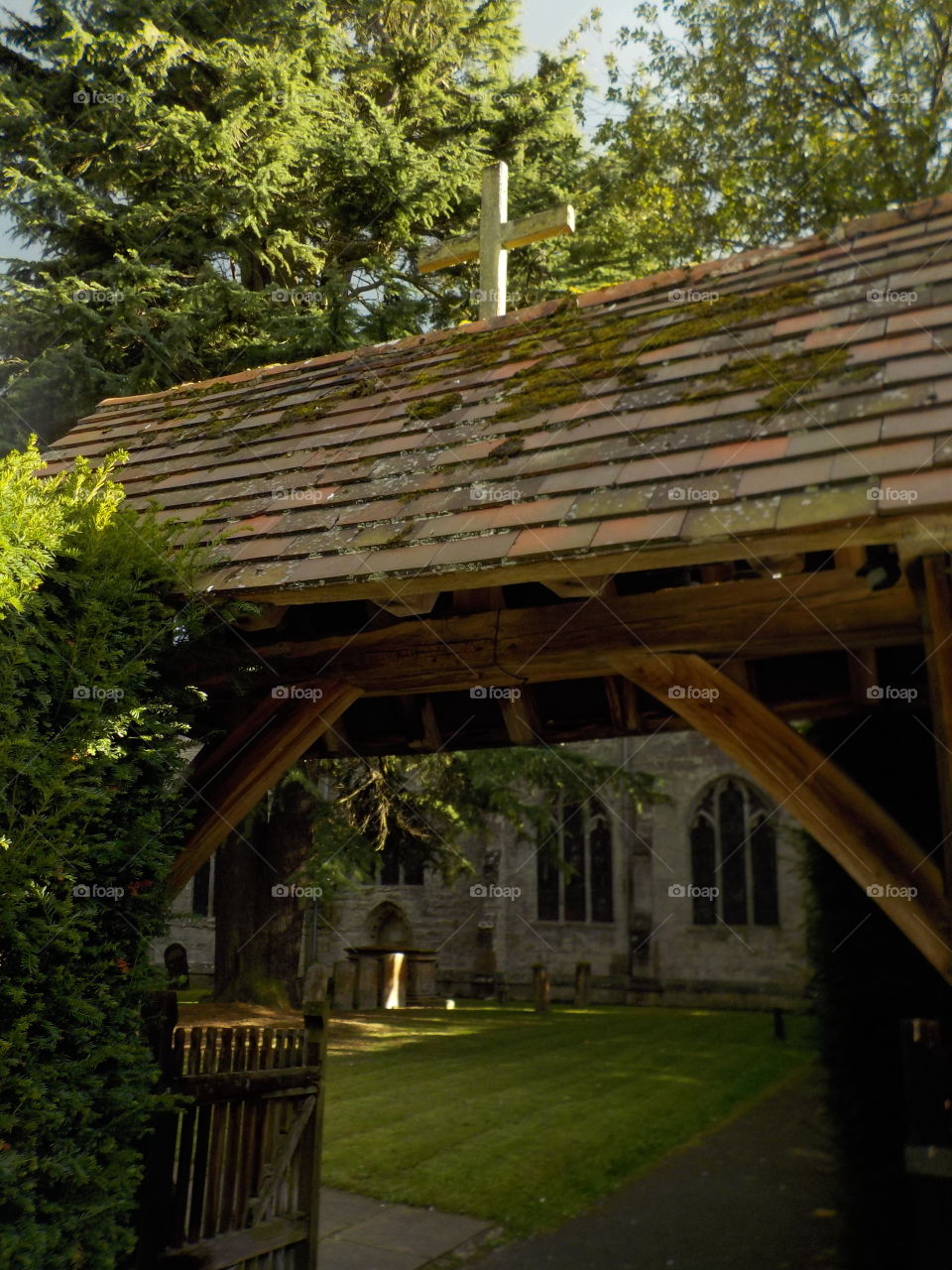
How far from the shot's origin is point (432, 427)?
5.12m

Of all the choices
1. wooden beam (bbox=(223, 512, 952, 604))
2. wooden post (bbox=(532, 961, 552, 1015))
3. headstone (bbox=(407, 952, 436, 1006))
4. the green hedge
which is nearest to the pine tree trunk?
headstone (bbox=(407, 952, 436, 1006))

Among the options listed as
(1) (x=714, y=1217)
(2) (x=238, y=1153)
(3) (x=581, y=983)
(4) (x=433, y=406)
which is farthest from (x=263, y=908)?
(3) (x=581, y=983)

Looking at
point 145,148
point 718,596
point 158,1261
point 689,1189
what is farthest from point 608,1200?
point 145,148

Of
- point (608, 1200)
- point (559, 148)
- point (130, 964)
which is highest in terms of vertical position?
point (559, 148)

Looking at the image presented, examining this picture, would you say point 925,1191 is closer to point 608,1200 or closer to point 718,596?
point 718,596

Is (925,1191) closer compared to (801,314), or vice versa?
(925,1191)

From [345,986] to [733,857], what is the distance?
10.1 meters

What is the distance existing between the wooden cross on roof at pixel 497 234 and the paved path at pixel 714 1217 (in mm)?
5397

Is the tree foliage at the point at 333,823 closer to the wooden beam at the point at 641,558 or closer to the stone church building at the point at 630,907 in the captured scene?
the wooden beam at the point at 641,558

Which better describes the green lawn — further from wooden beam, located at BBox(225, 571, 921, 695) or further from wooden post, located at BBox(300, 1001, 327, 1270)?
wooden beam, located at BBox(225, 571, 921, 695)

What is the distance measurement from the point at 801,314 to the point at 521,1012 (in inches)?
746

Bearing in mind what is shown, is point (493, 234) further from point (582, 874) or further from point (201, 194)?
point (582, 874)

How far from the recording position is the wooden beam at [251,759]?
472 centimetres

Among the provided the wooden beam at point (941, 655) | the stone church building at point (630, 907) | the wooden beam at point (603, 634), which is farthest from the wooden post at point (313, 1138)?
the stone church building at point (630, 907)
